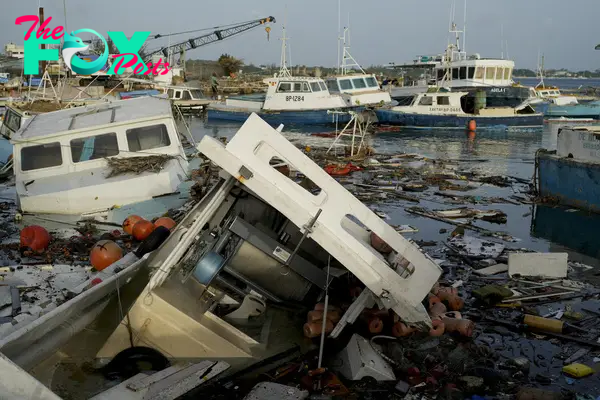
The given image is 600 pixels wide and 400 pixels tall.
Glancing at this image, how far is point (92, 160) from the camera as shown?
1092cm

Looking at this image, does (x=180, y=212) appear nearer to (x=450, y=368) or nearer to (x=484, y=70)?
(x=450, y=368)

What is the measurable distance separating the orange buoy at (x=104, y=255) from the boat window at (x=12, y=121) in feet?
31.1

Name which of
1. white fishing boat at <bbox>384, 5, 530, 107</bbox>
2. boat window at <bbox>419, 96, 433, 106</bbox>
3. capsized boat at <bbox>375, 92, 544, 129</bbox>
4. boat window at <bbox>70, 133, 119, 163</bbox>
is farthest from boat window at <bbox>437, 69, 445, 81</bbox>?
boat window at <bbox>70, 133, 119, 163</bbox>

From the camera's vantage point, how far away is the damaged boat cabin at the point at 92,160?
1022cm

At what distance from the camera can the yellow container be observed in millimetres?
6523

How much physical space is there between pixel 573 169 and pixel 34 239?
34.5ft

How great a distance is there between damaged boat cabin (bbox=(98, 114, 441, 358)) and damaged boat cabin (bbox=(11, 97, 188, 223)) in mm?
4556

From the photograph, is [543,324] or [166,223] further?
[166,223]

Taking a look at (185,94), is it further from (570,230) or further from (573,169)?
(570,230)

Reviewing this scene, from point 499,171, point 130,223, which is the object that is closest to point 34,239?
point 130,223

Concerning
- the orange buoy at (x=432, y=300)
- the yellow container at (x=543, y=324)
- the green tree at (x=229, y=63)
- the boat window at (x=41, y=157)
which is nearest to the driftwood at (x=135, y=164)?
the boat window at (x=41, y=157)

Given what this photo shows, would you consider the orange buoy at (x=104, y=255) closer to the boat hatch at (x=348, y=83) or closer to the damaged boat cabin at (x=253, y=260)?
the damaged boat cabin at (x=253, y=260)

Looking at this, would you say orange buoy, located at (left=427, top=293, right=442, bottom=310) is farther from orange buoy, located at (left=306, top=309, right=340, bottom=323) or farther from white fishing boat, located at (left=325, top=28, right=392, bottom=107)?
white fishing boat, located at (left=325, top=28, right=392, bottom=107)

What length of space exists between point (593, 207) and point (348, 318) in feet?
28.5
